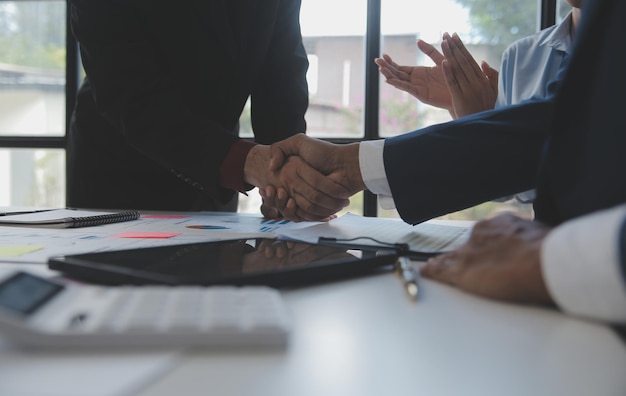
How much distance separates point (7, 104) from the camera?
11.6ft

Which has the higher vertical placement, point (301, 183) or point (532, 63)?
point (532, 63)

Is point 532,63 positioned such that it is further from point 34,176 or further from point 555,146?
point 34,176

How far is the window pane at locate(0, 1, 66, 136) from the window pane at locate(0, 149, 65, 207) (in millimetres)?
147

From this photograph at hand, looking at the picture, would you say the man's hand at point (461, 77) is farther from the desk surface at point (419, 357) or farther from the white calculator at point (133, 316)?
the white calculator at point (133, 316)

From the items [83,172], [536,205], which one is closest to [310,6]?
[83,172]

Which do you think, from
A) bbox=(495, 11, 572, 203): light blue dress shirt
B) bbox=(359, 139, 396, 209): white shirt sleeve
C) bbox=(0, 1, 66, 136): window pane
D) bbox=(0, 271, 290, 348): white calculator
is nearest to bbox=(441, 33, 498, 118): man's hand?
bbox=(495, 11, 572, 203): light blue dress shirt

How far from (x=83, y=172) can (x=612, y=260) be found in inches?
55.8

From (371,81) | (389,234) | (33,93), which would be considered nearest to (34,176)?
(33,93)

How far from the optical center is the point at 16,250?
743mm

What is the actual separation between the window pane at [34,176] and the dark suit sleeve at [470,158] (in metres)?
3.08

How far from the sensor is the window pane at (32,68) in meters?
3.41

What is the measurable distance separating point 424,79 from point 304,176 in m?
Answer: 0.74

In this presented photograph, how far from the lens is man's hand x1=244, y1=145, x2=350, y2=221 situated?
1.17 meters

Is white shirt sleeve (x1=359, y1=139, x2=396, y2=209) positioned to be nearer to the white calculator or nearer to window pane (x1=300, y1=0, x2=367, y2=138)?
the white calculator
